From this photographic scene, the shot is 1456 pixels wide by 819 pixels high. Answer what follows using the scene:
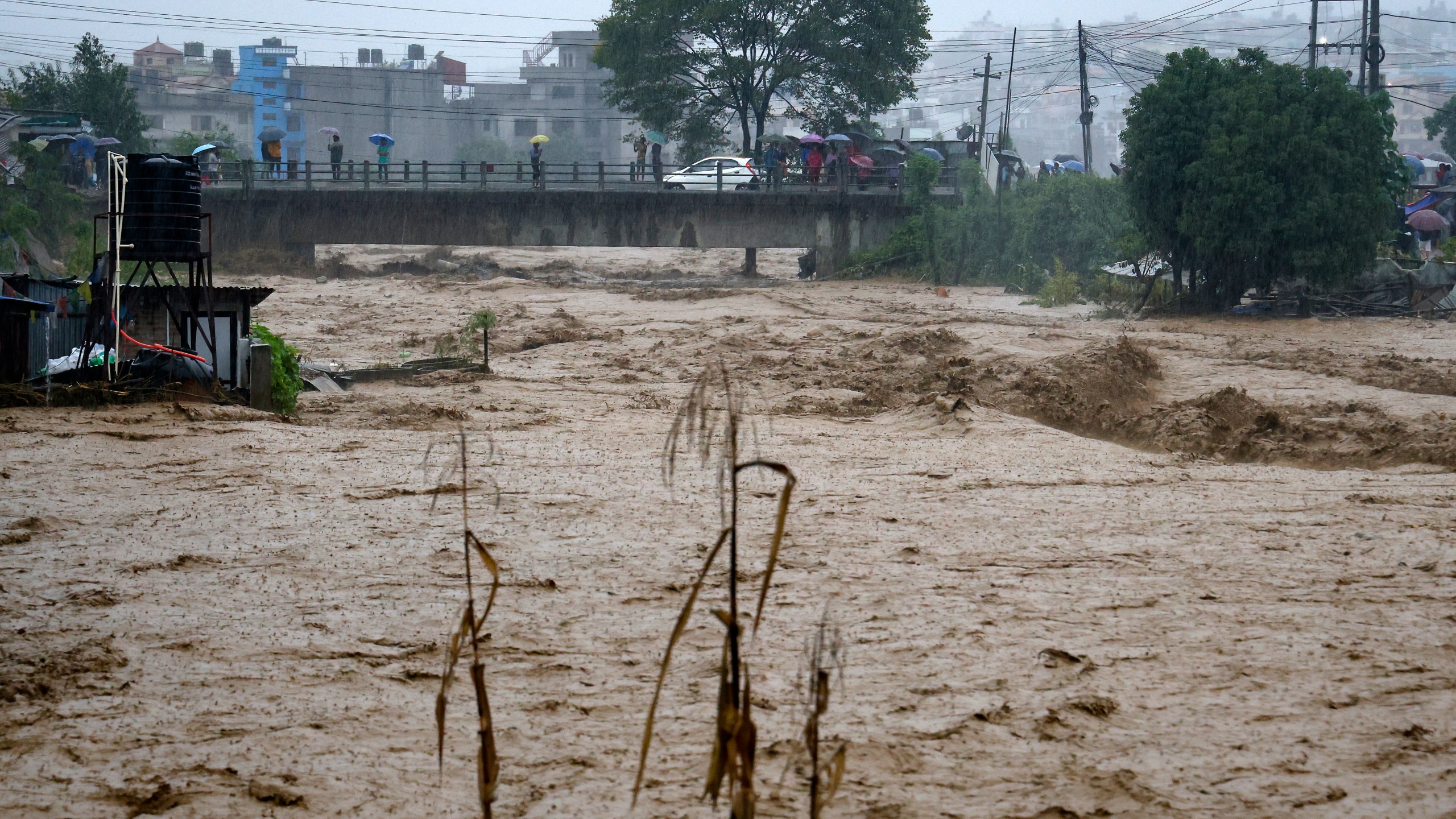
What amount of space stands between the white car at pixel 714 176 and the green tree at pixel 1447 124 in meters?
30.2

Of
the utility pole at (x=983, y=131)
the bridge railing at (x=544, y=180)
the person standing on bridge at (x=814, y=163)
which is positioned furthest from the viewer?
the utility pole at (x=983, y=131)

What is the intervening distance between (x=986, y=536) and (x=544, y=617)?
3.34m

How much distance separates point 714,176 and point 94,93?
24.2 meters

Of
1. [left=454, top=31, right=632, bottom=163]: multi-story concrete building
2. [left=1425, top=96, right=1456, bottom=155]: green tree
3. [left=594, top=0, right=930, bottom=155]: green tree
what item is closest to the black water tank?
[left=594, top=0, right=930, bottom=155]: green tree

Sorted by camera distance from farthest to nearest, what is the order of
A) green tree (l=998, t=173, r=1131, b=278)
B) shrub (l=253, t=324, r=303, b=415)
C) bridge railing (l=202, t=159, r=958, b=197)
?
bridge railing (l=202, t=159, r=958, b=197) < green tree (l=998, t=173, r=1131, b=278) < shrub (l=253, t=324, r=303, b=415)

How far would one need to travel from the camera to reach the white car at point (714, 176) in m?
37.7

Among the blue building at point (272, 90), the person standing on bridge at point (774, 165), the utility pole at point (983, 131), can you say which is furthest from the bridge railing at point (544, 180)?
the blue building at point (272, 90)

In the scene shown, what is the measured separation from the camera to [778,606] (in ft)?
22.6

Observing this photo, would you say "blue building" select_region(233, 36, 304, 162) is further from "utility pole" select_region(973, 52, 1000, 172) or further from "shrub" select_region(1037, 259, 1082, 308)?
"shrub" select_region(1037, 259, 1082, 308)

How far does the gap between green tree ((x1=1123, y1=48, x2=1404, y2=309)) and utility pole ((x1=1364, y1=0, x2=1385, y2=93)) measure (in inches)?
355

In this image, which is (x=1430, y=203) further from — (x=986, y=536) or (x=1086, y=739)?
(x=1086, y=739)

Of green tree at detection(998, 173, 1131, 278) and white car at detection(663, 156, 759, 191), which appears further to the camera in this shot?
white car at detection(663, 156, 759, 191)

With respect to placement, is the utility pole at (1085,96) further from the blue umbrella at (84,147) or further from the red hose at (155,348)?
the red hose at (155,348)

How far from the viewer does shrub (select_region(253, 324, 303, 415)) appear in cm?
1370
